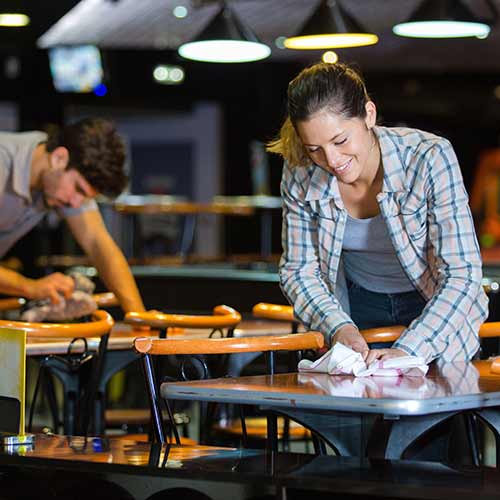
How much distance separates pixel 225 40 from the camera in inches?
245

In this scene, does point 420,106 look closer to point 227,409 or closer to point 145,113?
point 145,113

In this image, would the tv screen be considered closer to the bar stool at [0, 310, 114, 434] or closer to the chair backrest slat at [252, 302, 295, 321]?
the bar stool at [0, 310, 114, 434]

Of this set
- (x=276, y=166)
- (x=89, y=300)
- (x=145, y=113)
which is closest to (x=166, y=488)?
(x=89, y=300)

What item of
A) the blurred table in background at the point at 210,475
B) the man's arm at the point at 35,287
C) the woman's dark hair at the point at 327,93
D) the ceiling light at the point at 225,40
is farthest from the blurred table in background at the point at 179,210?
the blurred table in background at the point at 210,475

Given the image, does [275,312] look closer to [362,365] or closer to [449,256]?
[449,256]

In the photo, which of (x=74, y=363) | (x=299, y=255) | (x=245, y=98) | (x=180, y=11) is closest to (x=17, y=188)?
(x=74, y=363)

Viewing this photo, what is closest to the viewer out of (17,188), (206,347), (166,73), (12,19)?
(206,347)

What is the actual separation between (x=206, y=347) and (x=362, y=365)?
37 cm

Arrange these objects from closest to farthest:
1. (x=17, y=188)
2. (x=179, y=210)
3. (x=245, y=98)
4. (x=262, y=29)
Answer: (x=17, y=188), (x=179, y=210), (x=262, y=29), (x=245, y=98)

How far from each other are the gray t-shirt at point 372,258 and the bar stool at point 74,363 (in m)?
0.75

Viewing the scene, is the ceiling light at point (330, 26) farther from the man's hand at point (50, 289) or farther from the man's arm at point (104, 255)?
the man's hand at point (50, 289)

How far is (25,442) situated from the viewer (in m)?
2.61

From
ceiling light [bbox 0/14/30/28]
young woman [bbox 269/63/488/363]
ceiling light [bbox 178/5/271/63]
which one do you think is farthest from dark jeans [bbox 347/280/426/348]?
ceiling light [bbox 0/14/30/28]

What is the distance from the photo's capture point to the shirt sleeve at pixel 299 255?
3.11m
